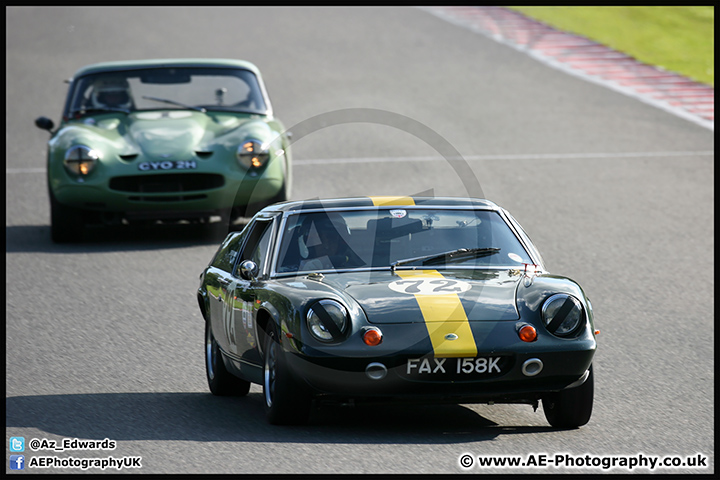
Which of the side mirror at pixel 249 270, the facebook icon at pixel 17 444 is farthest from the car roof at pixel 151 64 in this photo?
the facebook icon at pixel 17 444

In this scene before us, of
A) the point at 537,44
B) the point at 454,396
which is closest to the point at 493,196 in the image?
the point at 454,396

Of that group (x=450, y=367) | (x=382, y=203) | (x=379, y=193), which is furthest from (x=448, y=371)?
(x=379, y=193)

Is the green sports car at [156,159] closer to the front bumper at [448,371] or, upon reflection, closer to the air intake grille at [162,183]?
the air intake grille at [162,183]

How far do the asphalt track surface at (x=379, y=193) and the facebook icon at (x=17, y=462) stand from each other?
96 millimetres

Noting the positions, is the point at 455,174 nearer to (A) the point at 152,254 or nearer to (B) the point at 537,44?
(A) the point at 152,254

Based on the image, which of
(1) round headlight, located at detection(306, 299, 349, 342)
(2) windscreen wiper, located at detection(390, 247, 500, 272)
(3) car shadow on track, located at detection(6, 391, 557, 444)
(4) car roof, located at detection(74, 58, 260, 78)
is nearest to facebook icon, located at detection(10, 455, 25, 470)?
(3) car shadow on track, located at detection(6, 391, 557, 444)

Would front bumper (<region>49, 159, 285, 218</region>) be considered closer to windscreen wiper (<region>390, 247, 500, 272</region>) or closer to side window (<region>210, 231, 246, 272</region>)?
side window (<region>210, 231, 246, 272</region>)

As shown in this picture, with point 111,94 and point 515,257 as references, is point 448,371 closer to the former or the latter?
point 515,257

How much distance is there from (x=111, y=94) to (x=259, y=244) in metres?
6.28

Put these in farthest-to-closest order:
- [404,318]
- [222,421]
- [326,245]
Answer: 1. [326,245]
2. [222,421]
3. [404,318]

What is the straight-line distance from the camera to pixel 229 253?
7.17m

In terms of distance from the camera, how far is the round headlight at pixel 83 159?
11430mm

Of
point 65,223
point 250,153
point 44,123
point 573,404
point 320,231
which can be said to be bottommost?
point 573,404

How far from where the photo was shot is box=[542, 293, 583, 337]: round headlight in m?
5.45
